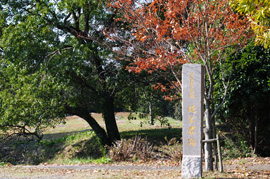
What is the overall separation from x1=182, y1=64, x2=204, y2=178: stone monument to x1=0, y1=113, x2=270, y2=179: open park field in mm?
542

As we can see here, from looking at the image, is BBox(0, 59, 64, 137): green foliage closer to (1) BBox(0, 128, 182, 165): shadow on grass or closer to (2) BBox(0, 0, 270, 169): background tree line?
(2) BBox(0, 0, 270, 169): background tree line

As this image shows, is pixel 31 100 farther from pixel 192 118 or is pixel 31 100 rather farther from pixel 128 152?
pixel 192 118

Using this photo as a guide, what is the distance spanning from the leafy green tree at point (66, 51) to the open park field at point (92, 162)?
2036mm

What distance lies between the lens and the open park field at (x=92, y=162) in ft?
27.4

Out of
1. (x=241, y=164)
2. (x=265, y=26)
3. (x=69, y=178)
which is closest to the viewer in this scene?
(x=265, y=26)

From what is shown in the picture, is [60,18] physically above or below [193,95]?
above

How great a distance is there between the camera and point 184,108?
23.1 feet

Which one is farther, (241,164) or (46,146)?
(46,146)

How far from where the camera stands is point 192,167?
6.92m

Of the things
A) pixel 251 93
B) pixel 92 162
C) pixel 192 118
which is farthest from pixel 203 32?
pixel 92 162

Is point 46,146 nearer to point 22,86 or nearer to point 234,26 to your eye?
point 22,86

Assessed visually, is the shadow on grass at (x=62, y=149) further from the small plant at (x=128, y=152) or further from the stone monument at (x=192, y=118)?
the stone monument at (x=192, y=118)

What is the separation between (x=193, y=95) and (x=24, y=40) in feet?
26.4

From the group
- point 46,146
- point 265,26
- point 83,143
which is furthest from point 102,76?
point 265,26
